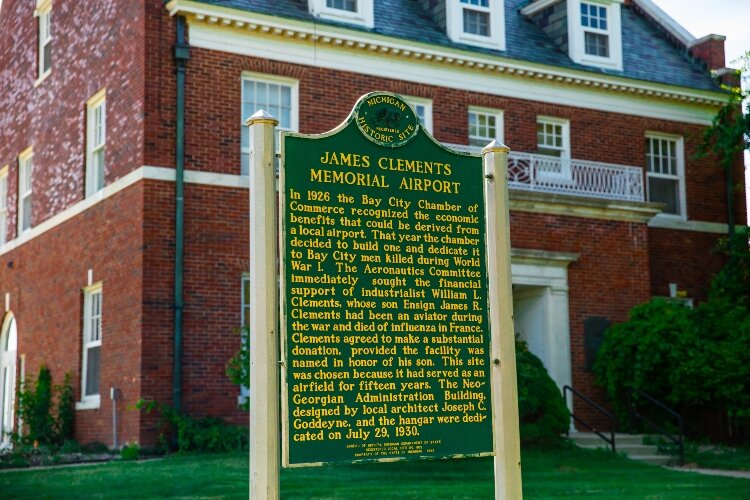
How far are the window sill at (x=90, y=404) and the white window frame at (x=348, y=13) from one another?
8262 mm

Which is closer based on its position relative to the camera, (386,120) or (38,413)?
(386,120)

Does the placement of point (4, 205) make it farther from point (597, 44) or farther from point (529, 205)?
point (597, 44)

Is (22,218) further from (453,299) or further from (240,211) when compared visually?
(453,299)

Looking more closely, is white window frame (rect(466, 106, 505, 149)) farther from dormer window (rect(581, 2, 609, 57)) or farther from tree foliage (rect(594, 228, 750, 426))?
tree foliage (rect(594, 228, 750, 426))

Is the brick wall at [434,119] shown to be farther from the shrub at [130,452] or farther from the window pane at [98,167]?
the shrub at [130,452]

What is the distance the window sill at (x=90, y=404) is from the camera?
20312 millimetres

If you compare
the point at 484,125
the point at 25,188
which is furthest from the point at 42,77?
the point at 484,125

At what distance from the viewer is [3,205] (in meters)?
26.3

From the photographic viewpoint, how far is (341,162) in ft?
23.5

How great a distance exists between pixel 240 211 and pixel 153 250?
1724 mm

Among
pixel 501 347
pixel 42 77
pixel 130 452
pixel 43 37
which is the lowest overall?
pixel 130 452

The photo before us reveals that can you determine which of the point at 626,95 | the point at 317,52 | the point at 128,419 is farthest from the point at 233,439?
the point at 626,95

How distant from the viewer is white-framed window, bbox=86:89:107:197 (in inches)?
840

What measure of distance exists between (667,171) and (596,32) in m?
3.55
